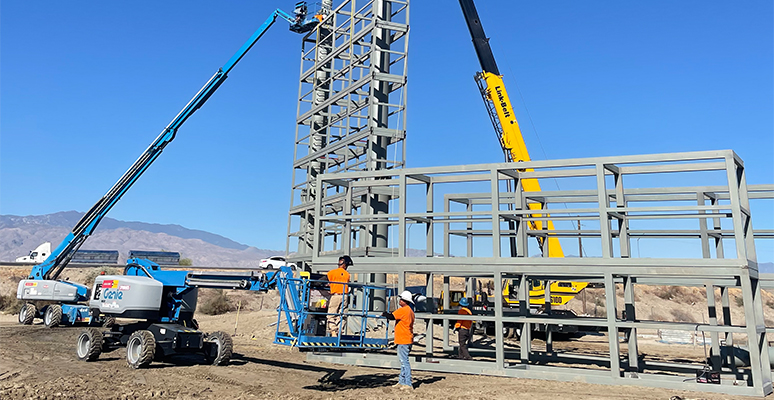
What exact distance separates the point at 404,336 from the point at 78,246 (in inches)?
843

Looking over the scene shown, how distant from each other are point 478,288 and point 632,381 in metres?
11.2

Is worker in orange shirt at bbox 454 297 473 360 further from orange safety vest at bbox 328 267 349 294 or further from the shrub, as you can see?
the shrub

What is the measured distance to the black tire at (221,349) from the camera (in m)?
13.1

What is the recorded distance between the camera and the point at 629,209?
10.9 m

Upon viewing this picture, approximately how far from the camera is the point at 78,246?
26297 mm

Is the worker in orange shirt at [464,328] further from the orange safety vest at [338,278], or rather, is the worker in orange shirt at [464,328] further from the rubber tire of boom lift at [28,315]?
the rubber tire of boom lift at [28,315]

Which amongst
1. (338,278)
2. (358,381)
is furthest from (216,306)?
(338,278)

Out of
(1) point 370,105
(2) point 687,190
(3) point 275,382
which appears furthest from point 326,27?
(3) point 275,382

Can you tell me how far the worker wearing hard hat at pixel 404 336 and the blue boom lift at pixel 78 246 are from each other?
1518 centimetres

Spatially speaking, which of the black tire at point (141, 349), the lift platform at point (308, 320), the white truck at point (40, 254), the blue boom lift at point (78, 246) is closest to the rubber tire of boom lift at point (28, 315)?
the blue boom lift at point (78, 246)

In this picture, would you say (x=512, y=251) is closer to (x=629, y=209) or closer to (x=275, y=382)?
(x=629, y=209)

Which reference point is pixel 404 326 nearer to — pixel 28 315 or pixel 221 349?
pixel 221 349

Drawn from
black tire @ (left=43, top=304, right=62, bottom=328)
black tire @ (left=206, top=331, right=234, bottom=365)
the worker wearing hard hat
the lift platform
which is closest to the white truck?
black tire @ (left=43, top=304, right=62, bottom=328)

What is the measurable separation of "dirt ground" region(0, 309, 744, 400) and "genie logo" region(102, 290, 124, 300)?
1.52 meters
